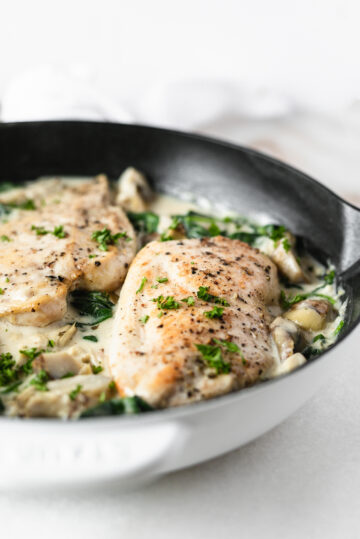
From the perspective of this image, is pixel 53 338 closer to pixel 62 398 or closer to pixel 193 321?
pixel 62 398

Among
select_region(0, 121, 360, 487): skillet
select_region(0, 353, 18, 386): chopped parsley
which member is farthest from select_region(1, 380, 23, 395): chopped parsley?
select_region(0, 121, 360, 487): skillet

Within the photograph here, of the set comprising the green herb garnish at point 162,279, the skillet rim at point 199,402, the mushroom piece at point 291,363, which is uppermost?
the skillet rim at point 199,402

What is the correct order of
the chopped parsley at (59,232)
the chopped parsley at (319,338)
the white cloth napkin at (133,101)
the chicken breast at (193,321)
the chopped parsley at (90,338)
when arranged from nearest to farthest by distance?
the chicken breast at (193,321), the chopped parsley at (90,338), the chopped parsley at (319,338), the chopped parsley at (59,232), the white cloth napkin at (133,101)

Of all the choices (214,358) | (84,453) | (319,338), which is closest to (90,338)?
(214,358)

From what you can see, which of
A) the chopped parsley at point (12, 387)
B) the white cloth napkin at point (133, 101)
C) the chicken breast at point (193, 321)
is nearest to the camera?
the chicken breast at point (193, 321)

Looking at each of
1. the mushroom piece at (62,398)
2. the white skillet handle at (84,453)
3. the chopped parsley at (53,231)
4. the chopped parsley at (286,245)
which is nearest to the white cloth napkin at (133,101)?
the chopped parsley at (53,231)

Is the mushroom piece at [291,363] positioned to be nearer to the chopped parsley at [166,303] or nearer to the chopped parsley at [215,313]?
the chopped parsley at [215,313]

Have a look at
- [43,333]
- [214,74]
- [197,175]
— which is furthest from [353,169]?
[43,333]
